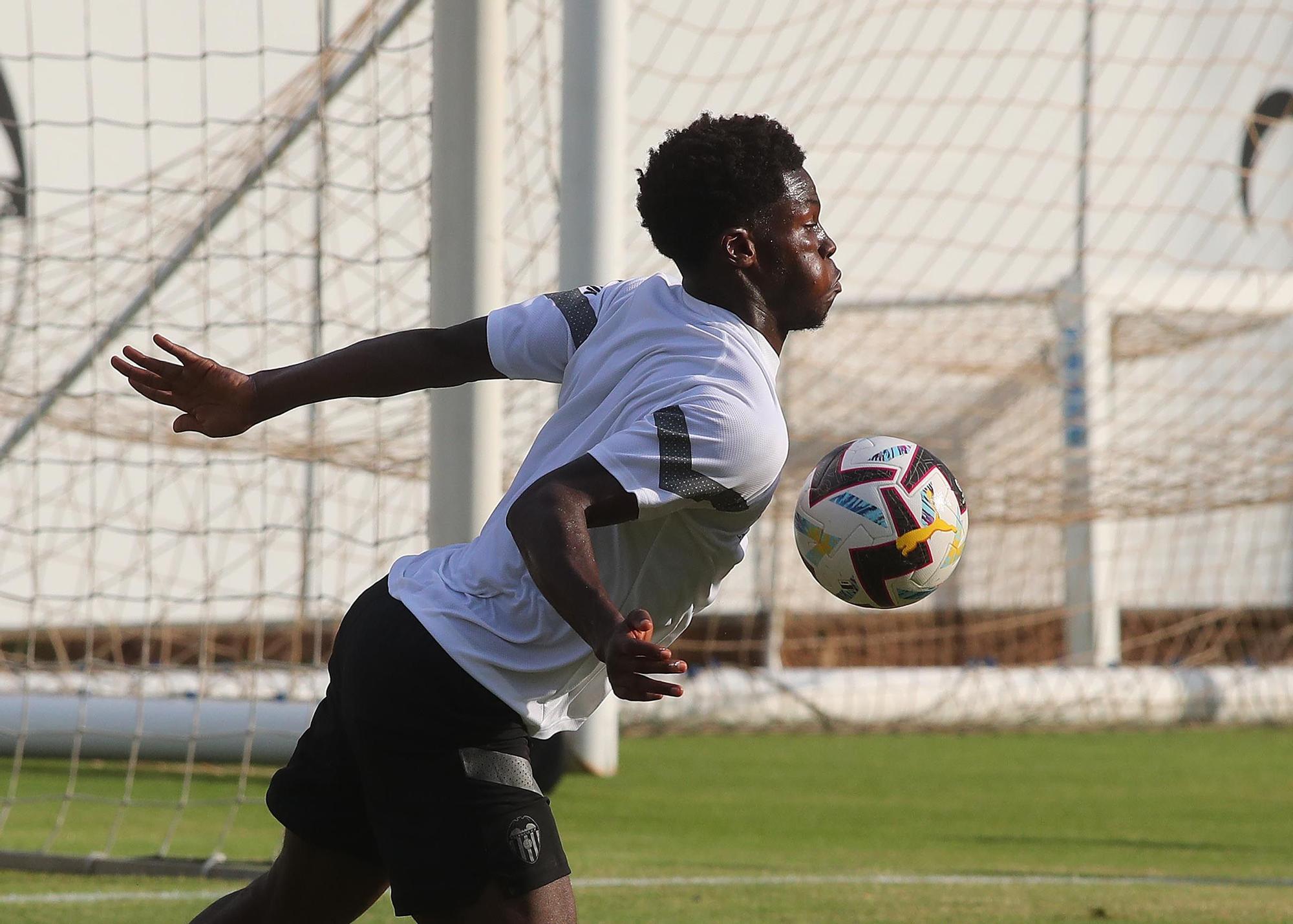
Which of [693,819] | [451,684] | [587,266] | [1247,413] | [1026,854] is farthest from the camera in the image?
[1247,413]

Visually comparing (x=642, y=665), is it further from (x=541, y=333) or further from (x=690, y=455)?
(x=541, y=333)

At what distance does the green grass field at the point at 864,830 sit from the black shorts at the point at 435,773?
1.76 meters

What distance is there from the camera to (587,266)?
6.68 metres

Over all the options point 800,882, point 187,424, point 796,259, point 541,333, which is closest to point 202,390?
point 187,424

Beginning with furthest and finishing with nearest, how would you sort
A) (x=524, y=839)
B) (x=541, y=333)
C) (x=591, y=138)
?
(x=591, y=138)
(x=541, y=333)
(x=524, y=839)

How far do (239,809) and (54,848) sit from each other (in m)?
1.13

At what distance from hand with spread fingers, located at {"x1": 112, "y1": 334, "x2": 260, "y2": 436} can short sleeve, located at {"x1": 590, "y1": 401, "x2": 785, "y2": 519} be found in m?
0.75

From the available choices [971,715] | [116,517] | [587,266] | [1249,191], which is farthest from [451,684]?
[1249,191]

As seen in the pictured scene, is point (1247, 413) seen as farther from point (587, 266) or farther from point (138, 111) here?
point (138, 111)

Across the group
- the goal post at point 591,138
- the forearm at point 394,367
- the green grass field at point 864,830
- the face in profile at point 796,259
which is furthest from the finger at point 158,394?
the goal post at point 591,138

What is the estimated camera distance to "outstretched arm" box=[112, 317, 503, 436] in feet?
8.43

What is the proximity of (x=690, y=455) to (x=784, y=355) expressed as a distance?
848cm

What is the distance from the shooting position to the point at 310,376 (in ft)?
8.52

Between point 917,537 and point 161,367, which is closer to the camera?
point 917,537
